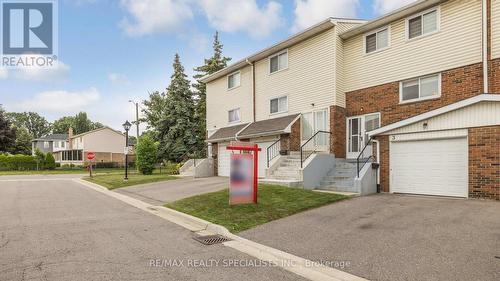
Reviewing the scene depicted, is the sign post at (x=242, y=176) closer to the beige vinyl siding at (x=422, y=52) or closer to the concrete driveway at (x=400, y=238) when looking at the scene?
the concrete driveway at (x=400, y=238)

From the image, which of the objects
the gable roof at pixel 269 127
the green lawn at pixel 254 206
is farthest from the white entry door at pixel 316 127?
the green lawn at pixel 254 206

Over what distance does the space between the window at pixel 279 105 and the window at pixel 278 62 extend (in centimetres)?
185

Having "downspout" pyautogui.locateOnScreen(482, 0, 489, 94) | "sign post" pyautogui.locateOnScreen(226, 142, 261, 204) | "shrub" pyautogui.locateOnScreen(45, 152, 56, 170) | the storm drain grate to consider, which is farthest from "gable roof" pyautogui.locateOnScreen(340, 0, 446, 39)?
"shrub" pyautogui.locateOnScreen(45, 152, 56, 170)

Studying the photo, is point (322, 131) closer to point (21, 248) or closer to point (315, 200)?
point (315, 200)

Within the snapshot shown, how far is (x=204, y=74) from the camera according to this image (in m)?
38.5

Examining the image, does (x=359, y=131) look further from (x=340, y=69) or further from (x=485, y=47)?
(x=485, y=47)

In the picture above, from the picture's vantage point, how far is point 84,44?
810 inches

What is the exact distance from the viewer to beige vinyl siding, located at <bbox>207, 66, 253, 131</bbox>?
2177 cm

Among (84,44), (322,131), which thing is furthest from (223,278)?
(84,44)

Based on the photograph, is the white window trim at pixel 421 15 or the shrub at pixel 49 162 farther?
the shrub at pixel 49 162

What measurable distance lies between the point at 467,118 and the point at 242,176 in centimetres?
795

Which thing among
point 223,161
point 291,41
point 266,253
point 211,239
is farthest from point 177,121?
point 266,253

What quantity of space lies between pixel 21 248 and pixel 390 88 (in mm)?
14208

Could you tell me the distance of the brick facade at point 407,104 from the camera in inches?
466
